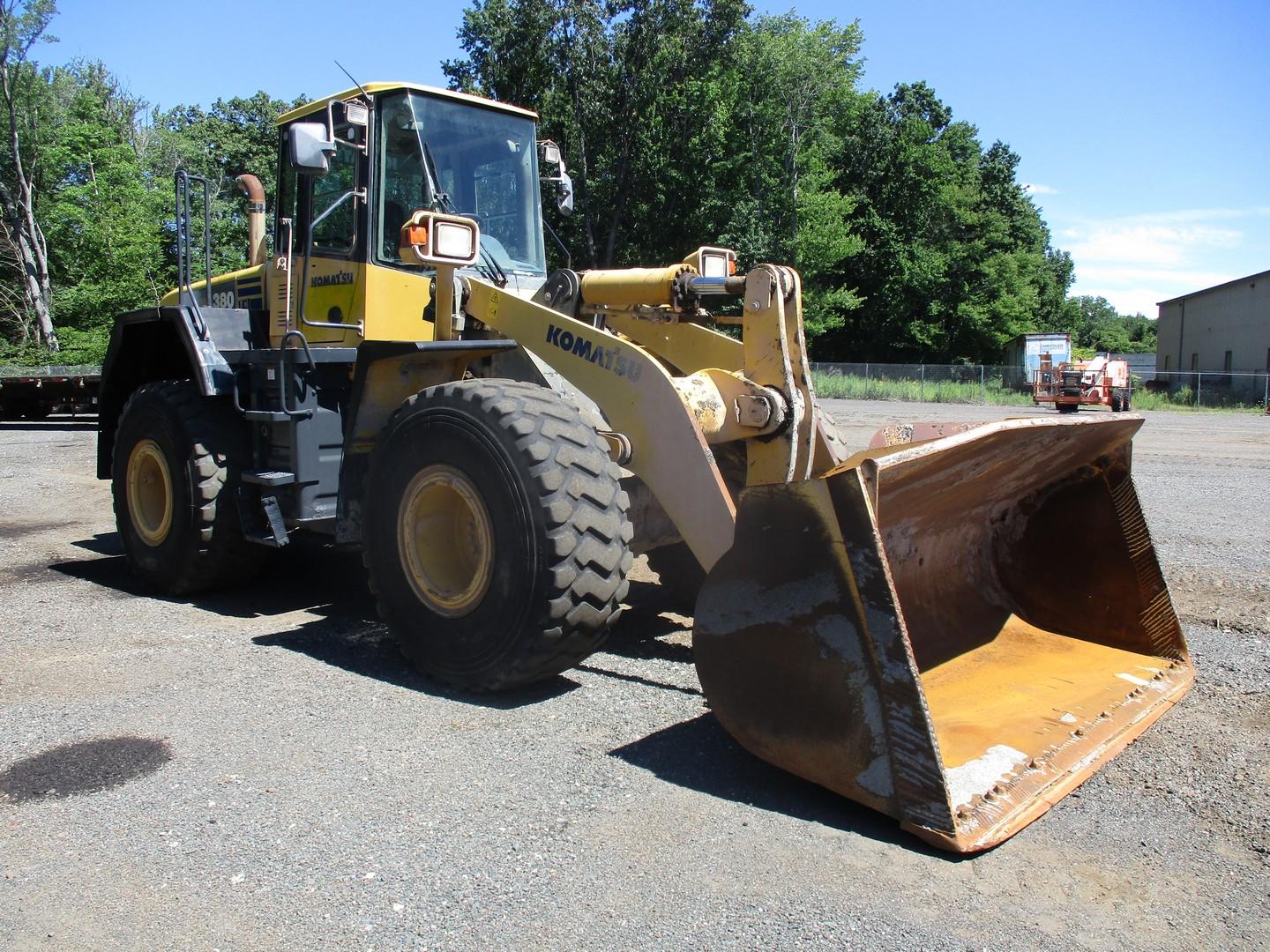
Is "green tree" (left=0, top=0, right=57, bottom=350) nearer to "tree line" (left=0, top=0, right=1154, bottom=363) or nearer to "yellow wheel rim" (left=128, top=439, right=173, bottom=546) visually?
"tree line" (left=0, top=0, right=1154, bottom=363)

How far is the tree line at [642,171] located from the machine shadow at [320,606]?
18.3 meters

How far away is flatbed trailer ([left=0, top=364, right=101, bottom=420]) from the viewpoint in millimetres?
20188

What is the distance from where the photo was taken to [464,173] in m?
6.09

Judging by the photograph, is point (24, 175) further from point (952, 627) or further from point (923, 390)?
point (952, 627)

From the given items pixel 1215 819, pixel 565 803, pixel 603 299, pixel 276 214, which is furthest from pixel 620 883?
pixel 276 214

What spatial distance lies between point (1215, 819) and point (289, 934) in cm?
296

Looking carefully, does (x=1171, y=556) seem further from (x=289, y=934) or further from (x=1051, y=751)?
(x=289, y=934)

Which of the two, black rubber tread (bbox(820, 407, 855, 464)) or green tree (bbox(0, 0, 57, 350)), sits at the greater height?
green tree (bbox(0, 0, 57, 350))

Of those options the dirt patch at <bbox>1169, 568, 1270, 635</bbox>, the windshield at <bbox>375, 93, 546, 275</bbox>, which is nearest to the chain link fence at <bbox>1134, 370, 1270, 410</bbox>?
the dirt patch at <bbox>1169, 568, 1270, 635</bbox>

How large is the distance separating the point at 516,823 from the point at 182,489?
384 cm

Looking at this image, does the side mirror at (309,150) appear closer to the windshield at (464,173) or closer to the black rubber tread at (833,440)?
the windshield at (464,173)

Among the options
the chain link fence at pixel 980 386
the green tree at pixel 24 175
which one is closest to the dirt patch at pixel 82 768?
the green tree at pixel 24 175

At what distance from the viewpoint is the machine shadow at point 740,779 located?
3316 mm

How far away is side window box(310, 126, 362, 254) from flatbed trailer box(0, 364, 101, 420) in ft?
53.2
